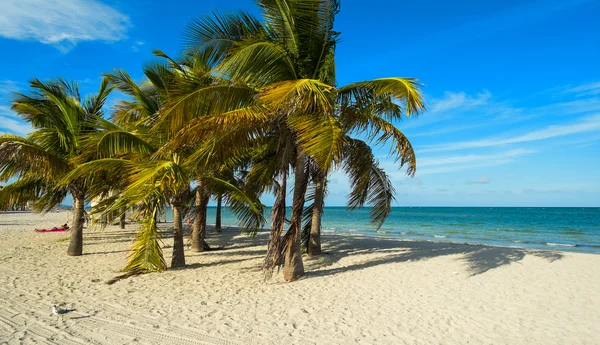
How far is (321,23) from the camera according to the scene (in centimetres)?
686

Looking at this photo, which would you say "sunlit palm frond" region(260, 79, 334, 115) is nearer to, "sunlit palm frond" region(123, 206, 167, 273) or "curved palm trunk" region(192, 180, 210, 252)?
"sunlit palm frond" region(123, 206, 167, 273)

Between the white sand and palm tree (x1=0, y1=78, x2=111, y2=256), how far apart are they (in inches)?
81.9

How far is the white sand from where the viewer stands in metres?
4.62

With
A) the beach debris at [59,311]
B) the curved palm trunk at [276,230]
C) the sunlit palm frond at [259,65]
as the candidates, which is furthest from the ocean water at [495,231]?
the beach debris at [59,311]

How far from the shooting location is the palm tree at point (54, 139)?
352 inches

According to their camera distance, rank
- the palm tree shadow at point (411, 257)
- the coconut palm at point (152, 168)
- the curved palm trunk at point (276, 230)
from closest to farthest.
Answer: the coconut palm at point (152, 168)
the curved palm trunk at point (276, 230)
the palm tree shadow at point (411, 257)

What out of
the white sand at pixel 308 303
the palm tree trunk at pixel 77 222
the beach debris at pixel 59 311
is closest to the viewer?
the white sand at pixel 308 303

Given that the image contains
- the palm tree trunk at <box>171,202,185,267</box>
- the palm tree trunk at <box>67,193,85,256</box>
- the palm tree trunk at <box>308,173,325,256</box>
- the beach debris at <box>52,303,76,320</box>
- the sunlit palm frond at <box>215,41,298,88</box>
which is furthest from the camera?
the palm tree trunk at <box>308,173,325,256</box>

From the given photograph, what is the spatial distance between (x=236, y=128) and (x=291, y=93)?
1554 mm

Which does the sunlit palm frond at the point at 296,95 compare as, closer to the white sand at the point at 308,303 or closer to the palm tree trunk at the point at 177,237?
the white sand at the point at 308,303

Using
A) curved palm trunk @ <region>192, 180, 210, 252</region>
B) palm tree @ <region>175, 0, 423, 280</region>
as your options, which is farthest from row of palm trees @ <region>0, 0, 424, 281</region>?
curved palm trunk @ <region>192, 180, 210, 252</region>

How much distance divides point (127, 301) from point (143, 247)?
195cm

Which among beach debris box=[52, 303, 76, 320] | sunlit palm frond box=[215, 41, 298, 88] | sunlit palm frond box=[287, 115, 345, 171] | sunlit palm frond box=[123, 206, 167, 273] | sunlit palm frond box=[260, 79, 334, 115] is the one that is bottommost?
beach debris box=[52, 303, 76, 320]

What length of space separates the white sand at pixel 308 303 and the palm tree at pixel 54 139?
2.08 metres
